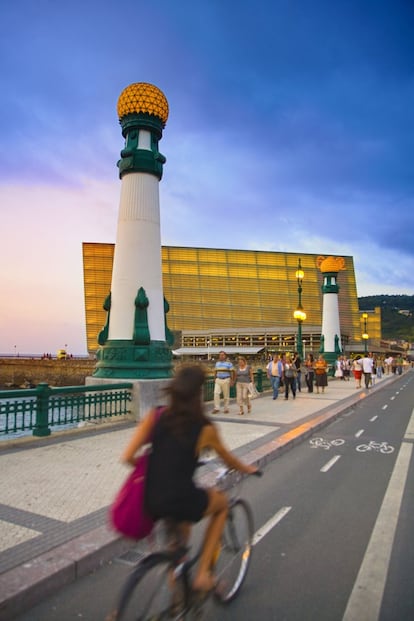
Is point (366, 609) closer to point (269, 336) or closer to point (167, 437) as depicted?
point (167, 437)

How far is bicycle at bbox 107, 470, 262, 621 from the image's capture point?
8.56 ft

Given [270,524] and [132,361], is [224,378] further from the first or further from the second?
[270,524]

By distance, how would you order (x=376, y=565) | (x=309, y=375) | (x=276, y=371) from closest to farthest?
(x=376, y=565)
(x=276, y=371)
(x=309, y=375)

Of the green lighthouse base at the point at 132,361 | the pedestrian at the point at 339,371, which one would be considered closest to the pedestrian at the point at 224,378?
the green lighthouse base at the point at 132,361

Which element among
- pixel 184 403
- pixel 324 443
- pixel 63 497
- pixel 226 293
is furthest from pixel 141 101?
pixel 226 293

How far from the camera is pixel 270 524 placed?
5246mm

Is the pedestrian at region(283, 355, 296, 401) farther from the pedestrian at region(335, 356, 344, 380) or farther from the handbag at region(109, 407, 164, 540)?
the pedestrian at region(335, 356, 344, 380)

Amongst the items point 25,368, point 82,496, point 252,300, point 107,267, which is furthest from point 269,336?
point 82,496

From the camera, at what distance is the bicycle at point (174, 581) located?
261 cm

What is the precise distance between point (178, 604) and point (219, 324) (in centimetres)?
8092

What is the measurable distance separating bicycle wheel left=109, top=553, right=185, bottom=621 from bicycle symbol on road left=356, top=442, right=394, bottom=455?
281 inches

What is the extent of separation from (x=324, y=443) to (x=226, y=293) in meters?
75.5

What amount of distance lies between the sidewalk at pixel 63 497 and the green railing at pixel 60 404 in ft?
1.68

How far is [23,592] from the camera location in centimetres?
349
